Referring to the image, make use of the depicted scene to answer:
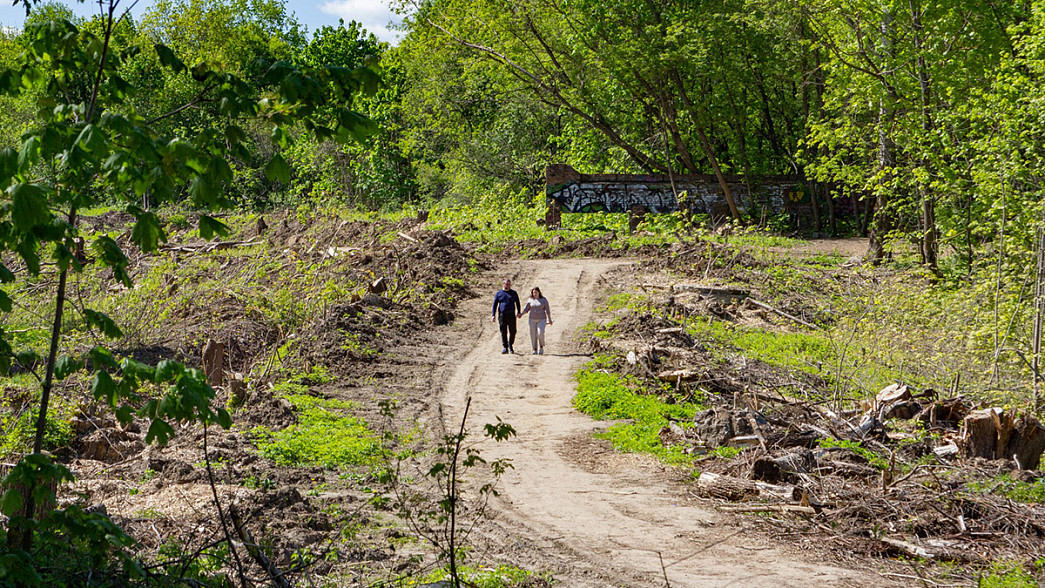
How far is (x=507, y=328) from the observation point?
16.6 metres

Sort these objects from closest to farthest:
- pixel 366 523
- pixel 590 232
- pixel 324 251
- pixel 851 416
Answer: pixel 366 523, pixel 851 416, pixel 324 251, pixel 590 232

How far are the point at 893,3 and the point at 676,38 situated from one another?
924cm

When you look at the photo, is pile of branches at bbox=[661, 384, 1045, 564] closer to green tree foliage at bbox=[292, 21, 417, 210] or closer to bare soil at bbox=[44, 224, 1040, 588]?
bare soil at bbox=[44, 224, 1040, 588]

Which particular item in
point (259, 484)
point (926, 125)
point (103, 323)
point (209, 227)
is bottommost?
point (259, 484)

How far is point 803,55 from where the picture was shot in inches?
1242

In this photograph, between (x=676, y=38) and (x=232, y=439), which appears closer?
(x=232, y=439)

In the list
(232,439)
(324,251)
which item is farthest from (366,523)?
(324,251)

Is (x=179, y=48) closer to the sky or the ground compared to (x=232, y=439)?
closer to the sky

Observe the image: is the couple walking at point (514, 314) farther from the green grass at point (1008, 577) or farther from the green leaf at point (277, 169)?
the green leaf at point (277, 169)

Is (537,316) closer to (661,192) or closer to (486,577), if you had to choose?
(486,577)

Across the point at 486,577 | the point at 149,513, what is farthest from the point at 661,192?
the point at 486,577

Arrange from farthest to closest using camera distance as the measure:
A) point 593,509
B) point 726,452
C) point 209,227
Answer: point 726,452 < point 593,509 < point 209,227

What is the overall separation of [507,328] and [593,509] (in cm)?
778

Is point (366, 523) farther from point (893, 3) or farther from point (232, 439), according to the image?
point (893, 3)
